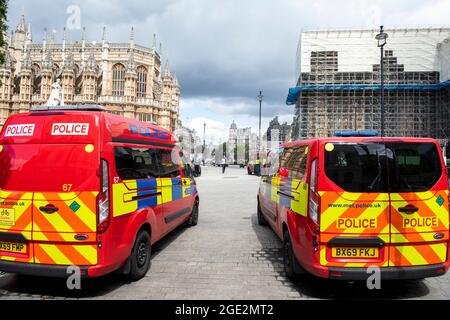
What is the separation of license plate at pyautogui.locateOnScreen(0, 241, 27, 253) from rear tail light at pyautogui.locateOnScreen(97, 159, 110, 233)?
1.01 m

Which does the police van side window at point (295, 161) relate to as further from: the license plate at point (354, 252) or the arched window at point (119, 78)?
the arched window at point (119, 78)

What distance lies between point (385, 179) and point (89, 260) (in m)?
3.68

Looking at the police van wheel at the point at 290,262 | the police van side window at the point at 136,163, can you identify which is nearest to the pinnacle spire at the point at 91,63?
the police van side window at the point at 136,163

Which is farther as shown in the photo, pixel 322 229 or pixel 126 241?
pixel 126 241

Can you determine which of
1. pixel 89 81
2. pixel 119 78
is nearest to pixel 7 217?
pixel 89 81

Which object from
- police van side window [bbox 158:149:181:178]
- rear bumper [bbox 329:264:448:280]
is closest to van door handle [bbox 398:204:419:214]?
rear bumper [bbox 329:264:448:280]

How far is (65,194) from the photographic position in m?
3.67

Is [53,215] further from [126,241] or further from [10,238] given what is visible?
[126,241]

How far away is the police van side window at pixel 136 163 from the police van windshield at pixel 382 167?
2.63 m

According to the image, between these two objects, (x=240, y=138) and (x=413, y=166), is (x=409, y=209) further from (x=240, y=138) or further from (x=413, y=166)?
(x=240, y=138)

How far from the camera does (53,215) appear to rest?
3.69 meters

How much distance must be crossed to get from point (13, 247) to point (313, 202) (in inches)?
148

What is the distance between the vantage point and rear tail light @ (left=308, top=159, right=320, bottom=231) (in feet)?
12.1
